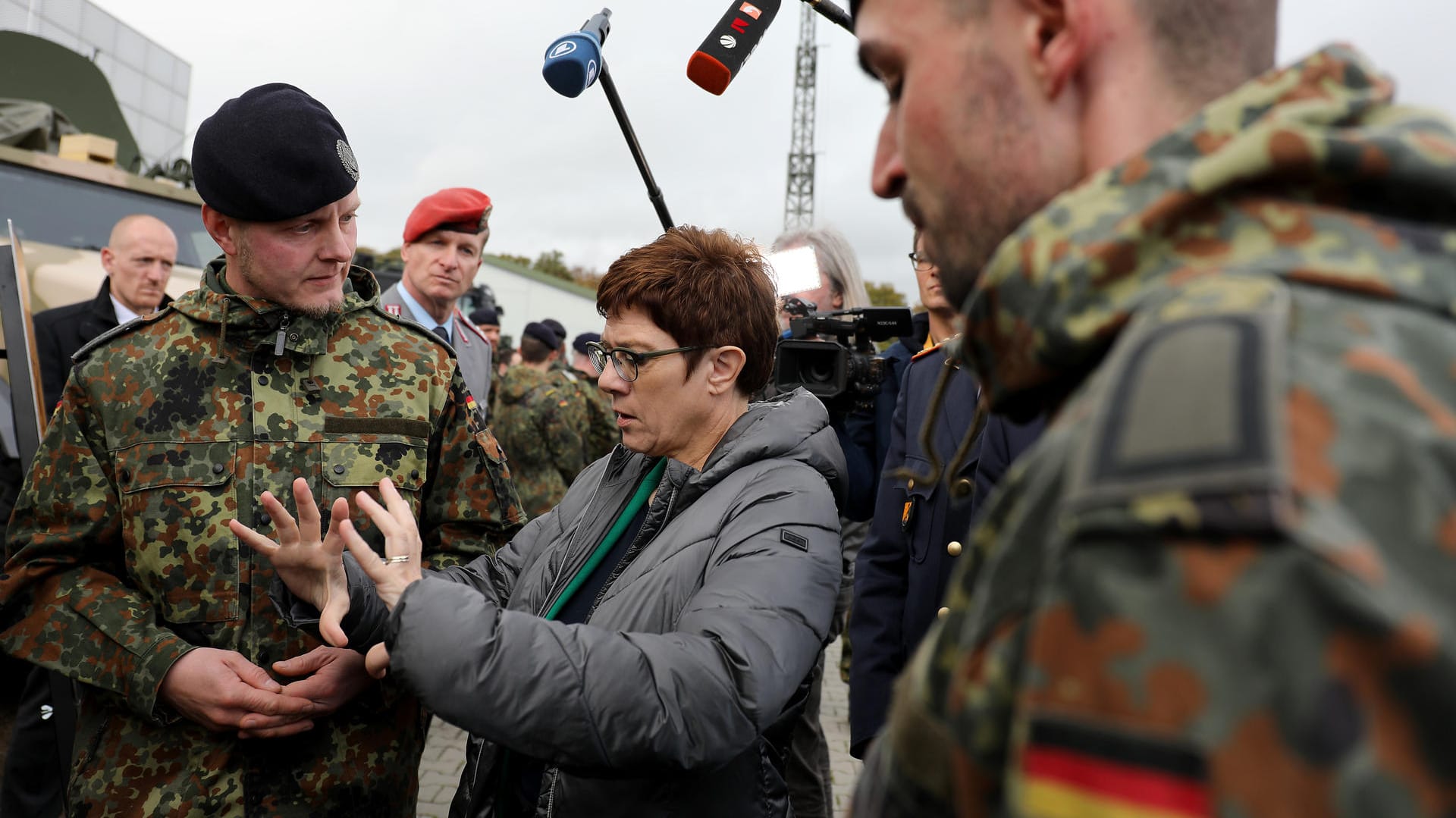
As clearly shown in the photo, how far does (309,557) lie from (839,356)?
5.78 feet

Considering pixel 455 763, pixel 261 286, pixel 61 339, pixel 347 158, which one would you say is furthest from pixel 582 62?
pixel 455 763

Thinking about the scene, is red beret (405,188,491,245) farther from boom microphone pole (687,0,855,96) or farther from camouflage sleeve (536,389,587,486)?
camouflage sleeve (536,389,587,486)

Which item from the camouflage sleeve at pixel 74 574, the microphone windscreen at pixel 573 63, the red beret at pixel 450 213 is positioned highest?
the microphone windscreen at pixel 573 63

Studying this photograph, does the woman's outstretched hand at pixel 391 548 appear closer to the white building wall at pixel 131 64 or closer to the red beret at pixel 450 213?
the red beret at pixel 450 213

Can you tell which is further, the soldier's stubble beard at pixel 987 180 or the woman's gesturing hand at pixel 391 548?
the woman's gesturing hand at pixel 391 548

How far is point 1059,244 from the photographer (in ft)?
2.29

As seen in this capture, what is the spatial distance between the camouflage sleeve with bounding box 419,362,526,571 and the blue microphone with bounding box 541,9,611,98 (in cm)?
82

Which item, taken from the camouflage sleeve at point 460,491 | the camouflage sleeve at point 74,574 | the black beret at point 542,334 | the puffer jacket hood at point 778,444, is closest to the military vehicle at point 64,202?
the black beret at point 542,334

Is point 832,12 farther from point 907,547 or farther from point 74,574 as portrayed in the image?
point 74,574

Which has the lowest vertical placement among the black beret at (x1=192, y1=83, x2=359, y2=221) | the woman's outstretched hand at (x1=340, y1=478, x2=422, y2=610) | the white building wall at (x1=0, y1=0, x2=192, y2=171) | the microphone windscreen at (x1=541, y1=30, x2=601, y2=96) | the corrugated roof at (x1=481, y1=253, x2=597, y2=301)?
the woman's outstretched hand at (x1=340, y1=478, x2=422, y2=610)

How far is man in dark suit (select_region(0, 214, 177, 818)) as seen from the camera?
123 inches

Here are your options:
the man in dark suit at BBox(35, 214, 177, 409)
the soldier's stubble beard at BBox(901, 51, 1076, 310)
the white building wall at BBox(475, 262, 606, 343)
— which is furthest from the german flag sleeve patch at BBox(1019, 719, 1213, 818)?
the white building wall at BBox(475, 262, 606, 343)

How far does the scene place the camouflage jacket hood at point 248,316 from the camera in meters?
2.29

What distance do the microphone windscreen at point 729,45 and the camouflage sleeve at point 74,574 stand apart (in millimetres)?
1679
